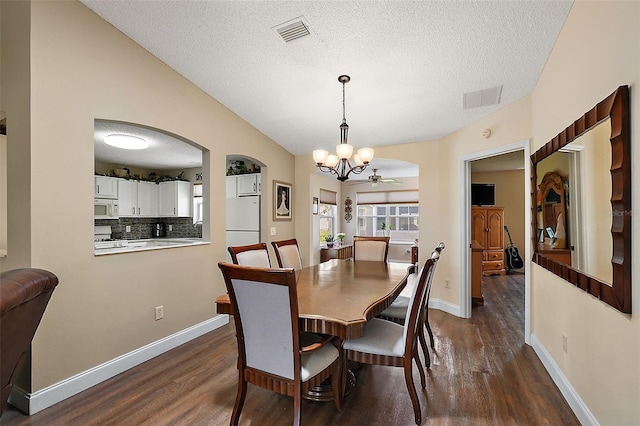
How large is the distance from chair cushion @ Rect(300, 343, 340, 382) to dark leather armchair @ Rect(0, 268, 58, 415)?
1.18 meters

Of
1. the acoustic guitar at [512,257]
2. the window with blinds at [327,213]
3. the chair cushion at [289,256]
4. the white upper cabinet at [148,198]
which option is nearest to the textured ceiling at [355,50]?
the chair cushion at [289,256]

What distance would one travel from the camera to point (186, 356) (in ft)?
8.95

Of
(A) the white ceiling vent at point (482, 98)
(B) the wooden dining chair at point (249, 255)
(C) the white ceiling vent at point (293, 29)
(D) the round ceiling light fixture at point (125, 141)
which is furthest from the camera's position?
(D) the round ceiling light fixture at point (125, 141)

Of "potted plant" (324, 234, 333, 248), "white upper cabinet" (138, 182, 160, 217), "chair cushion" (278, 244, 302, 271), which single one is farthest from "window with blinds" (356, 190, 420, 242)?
"chair cushion" (278, 244, 302, 271)

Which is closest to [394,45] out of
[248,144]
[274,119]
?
[274,119]

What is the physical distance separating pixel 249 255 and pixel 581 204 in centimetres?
240

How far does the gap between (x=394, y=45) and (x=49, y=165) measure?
2.65m

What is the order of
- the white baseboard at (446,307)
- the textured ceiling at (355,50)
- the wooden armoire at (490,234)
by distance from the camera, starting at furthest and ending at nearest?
1. the wooden armoire at (490,234)
2. the white baseboard at (446,307)
3. the textured ceiling at (355,50)

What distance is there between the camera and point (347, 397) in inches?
81.5

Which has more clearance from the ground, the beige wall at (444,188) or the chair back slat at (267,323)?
the beige wall at (444,188)

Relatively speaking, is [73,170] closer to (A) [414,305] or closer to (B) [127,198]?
(A) [414,305]

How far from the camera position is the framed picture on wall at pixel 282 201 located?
454 centimetres

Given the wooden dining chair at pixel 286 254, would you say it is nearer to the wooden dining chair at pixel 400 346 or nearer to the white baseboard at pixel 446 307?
the wooden dining chair at pixel 400 346

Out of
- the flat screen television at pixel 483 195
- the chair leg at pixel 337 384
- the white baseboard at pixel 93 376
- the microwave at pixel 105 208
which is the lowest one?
the white baseboard at pixel 93 376
